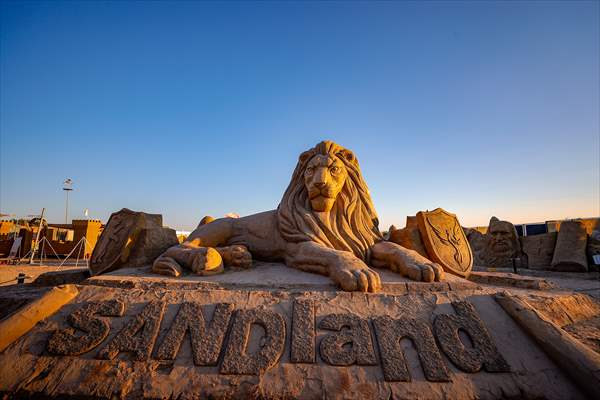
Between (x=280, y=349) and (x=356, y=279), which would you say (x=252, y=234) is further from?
(x=280, y=349)

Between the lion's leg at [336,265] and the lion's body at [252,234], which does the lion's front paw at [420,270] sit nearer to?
the lion's leg at [336,265]

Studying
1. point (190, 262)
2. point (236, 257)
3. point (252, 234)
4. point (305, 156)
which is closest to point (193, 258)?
point (190, 262)

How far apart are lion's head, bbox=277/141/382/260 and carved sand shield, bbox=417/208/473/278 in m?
0.51

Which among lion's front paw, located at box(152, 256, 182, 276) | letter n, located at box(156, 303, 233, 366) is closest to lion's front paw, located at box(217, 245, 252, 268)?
lion's front paw, located at box(152, 256, 182, 276)

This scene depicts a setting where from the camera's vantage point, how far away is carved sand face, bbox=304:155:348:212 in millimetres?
3189

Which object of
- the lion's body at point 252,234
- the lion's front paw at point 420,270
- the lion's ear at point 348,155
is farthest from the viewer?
the lion's ear at point 348,155

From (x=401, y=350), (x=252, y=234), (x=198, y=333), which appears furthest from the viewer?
(x=252, y=234)

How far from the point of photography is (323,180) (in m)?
3.15

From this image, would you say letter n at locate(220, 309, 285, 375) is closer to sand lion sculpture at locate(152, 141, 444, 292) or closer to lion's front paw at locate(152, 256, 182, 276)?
sand lion sculpture at locate(152, 141, 444, 292)

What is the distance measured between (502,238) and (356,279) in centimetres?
675

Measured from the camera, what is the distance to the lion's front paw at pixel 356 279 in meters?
2.22

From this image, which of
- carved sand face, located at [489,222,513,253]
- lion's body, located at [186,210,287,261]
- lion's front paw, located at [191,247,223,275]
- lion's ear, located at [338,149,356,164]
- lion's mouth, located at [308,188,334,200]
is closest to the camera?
lion's front paw, located at [191,247,223,275]

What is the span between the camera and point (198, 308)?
2.03 meters

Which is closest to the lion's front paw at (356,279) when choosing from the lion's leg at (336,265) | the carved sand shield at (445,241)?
the lion's leg at (336,265)
